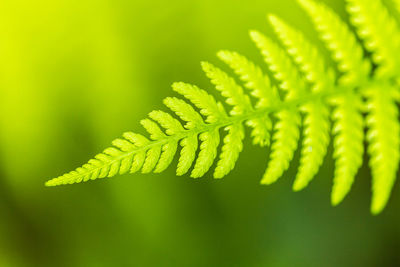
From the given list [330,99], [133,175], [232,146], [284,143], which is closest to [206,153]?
[232,146]

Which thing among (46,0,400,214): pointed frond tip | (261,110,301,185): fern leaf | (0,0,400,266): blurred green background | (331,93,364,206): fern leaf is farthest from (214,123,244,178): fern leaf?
(0,0,400,266): blurred green background

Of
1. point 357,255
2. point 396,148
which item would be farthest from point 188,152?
point 357,255

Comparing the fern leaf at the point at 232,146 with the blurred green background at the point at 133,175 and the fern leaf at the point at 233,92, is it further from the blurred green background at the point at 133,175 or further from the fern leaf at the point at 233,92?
the blurred green background at the point at 133,175

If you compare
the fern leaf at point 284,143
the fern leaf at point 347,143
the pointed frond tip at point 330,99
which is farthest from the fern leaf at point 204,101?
the fern leaf at point 347,143

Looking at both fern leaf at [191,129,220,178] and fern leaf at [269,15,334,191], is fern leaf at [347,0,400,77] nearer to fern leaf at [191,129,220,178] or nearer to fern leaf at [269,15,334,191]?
fern leaf at [269,15,334,191]

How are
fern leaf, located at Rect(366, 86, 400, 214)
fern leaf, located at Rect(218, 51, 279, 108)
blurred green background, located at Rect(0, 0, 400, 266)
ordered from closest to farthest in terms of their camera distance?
fern leaf, located at Rect(366, 86, 400, 214), fern leaf, located at Rect(218, 51, 279, 108), blurred green background, located at Rect(0, 0, 400, 266)
